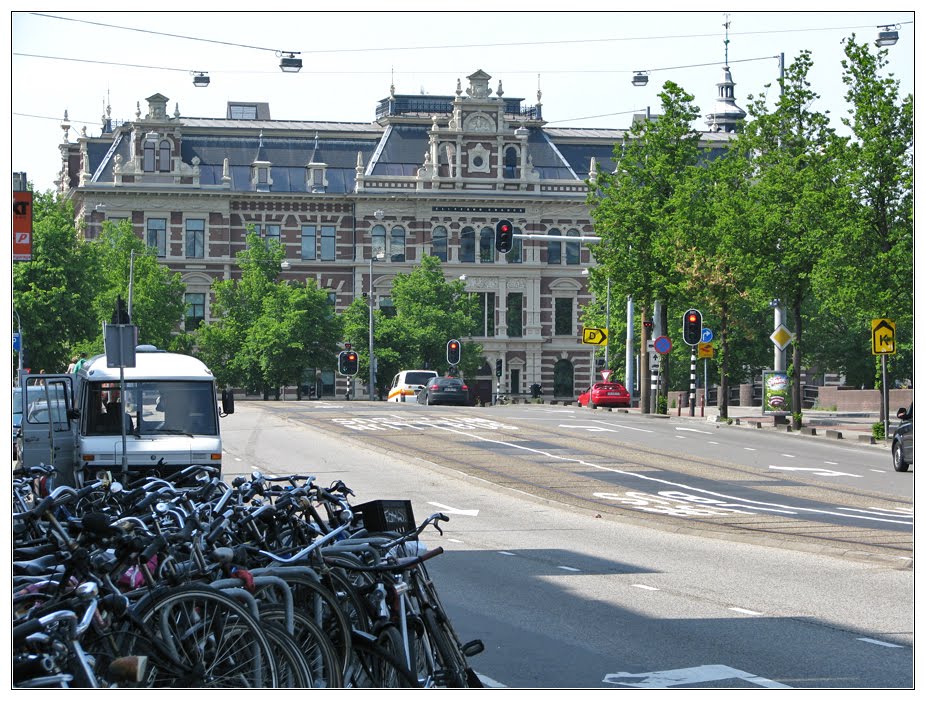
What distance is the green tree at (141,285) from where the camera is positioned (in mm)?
77188

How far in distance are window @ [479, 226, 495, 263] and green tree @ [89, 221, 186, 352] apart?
19402mm

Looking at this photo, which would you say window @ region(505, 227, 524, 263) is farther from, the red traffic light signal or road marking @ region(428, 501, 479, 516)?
road marking @ region(428, 501, 479, 516)

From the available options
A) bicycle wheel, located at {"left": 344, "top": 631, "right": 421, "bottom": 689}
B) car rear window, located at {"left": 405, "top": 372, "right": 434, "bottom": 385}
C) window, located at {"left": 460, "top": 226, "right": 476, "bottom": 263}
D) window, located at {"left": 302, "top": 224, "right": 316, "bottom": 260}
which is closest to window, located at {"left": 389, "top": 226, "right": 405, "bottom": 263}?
window, located at {"left": 460, "top": 226, "right": 476, "bottom": 263}

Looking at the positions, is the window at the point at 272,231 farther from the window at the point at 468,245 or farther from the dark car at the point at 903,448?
the dark car at the point at 903,448

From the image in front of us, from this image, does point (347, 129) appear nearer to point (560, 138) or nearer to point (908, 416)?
point (560, 138)

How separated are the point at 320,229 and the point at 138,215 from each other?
1126cm

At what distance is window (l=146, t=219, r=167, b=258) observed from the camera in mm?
88062

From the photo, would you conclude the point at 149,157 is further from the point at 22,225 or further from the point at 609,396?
the point at 22,225

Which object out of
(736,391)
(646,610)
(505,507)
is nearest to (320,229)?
(736,391)

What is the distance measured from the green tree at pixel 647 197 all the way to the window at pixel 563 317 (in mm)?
38046

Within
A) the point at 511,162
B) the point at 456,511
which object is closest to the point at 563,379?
the point at 511,162

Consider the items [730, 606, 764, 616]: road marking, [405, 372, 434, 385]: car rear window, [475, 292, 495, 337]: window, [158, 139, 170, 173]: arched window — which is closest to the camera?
[730, 606, 764, 616]: road marking

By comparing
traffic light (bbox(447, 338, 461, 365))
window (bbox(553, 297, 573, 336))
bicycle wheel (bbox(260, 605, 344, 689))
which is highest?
window (bbox(553, 297, 573, 336))

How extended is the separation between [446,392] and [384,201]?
3271 centimetres
